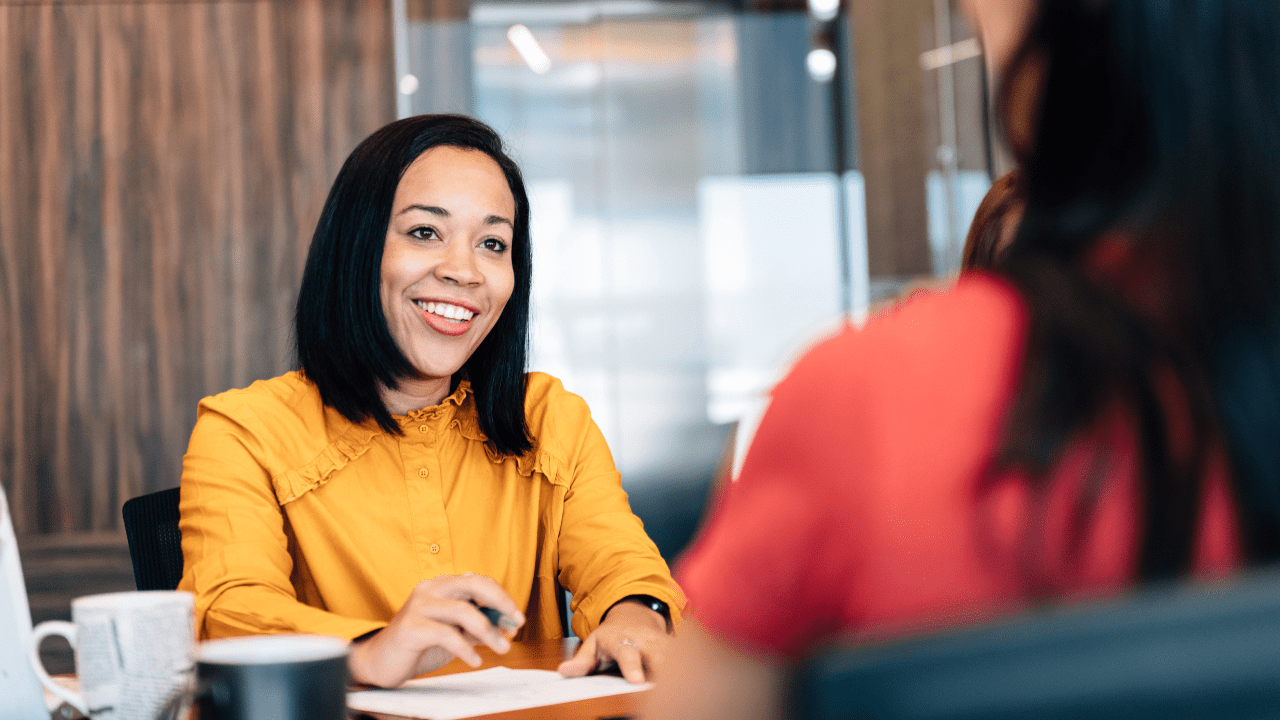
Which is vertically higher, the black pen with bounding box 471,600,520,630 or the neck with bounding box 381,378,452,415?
the neck with bounding box 381,378,452,415

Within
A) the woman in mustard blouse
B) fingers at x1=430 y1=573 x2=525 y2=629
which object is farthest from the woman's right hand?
the woman in mustard blouse

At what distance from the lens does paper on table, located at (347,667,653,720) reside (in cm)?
101

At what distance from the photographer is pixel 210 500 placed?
Answer: 1.40 meters

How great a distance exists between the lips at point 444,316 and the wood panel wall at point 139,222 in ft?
7.16

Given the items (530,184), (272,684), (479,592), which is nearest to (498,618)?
(479,592)

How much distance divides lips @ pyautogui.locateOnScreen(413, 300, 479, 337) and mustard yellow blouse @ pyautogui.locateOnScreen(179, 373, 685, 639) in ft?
0.37

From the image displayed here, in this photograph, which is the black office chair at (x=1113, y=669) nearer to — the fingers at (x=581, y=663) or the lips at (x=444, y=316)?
the fingers at (x=581, y=663)

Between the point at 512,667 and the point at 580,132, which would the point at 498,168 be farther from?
the point at 580,132

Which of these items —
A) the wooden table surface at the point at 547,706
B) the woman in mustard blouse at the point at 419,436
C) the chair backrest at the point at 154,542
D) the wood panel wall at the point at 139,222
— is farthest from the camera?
the wood panel wall at the point at 139,222

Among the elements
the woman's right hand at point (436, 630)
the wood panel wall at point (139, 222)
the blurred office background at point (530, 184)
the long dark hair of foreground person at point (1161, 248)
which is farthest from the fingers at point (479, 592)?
the wood panel wall at point (139, 222)

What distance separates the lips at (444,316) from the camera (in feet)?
5.39

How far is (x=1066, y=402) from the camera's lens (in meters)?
0.43

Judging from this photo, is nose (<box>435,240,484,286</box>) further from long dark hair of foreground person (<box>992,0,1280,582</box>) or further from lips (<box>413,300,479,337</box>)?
long dark hair of foreground person (<box>992,0,1280,582</box>)

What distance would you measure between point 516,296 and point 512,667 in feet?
2.41
